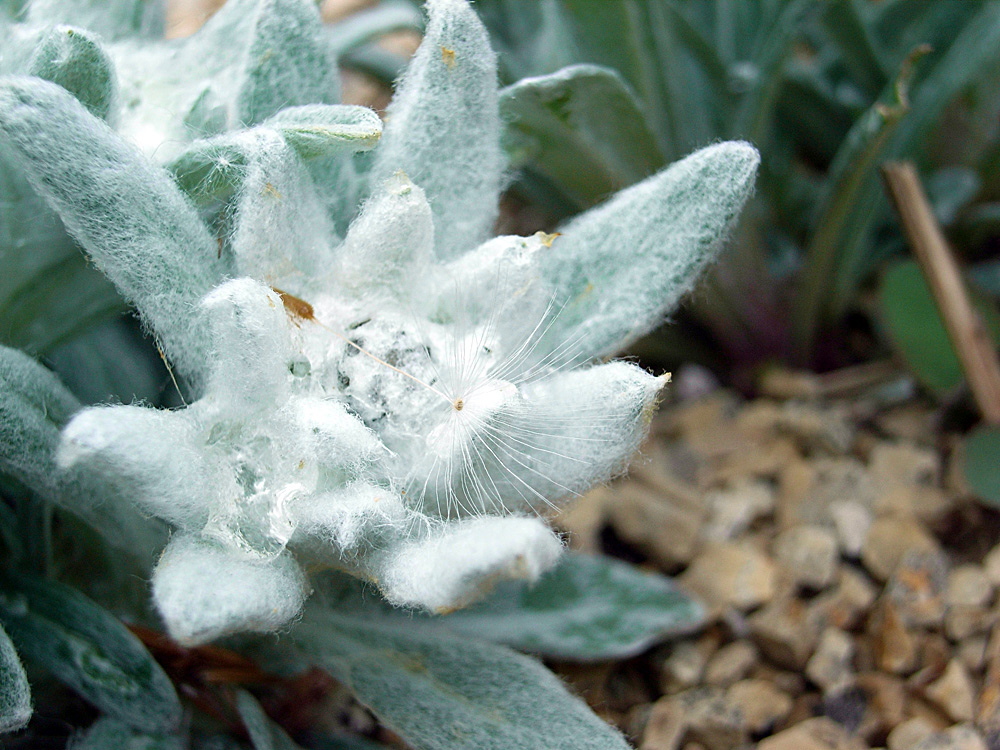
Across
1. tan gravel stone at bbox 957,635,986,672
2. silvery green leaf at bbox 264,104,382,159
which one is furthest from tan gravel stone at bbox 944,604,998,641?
Result: silvery green leaf at bbox 264,104,382,159

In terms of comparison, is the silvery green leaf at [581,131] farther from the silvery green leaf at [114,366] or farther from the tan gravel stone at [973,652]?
the tan gravel stone at [973,652]

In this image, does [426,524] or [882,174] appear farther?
[882,174]

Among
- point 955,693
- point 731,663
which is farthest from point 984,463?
point 731,663

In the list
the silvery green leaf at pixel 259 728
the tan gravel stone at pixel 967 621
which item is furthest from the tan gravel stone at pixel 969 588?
the silvery green leaf at pixel 259 728

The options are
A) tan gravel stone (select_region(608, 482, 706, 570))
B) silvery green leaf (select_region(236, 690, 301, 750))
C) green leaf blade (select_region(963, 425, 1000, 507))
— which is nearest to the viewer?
silvery green leaf (select_region(236, 690, 301, 750))

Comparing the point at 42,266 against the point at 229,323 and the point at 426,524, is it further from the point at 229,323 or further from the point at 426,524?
the point at 426,524

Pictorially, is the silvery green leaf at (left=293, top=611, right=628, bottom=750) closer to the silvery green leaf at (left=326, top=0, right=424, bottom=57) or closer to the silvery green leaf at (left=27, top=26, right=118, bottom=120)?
the silvery green leaf at (left=27, top=26, right=118, bottom=120)

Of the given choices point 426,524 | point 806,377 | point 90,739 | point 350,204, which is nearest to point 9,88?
point 350,204
